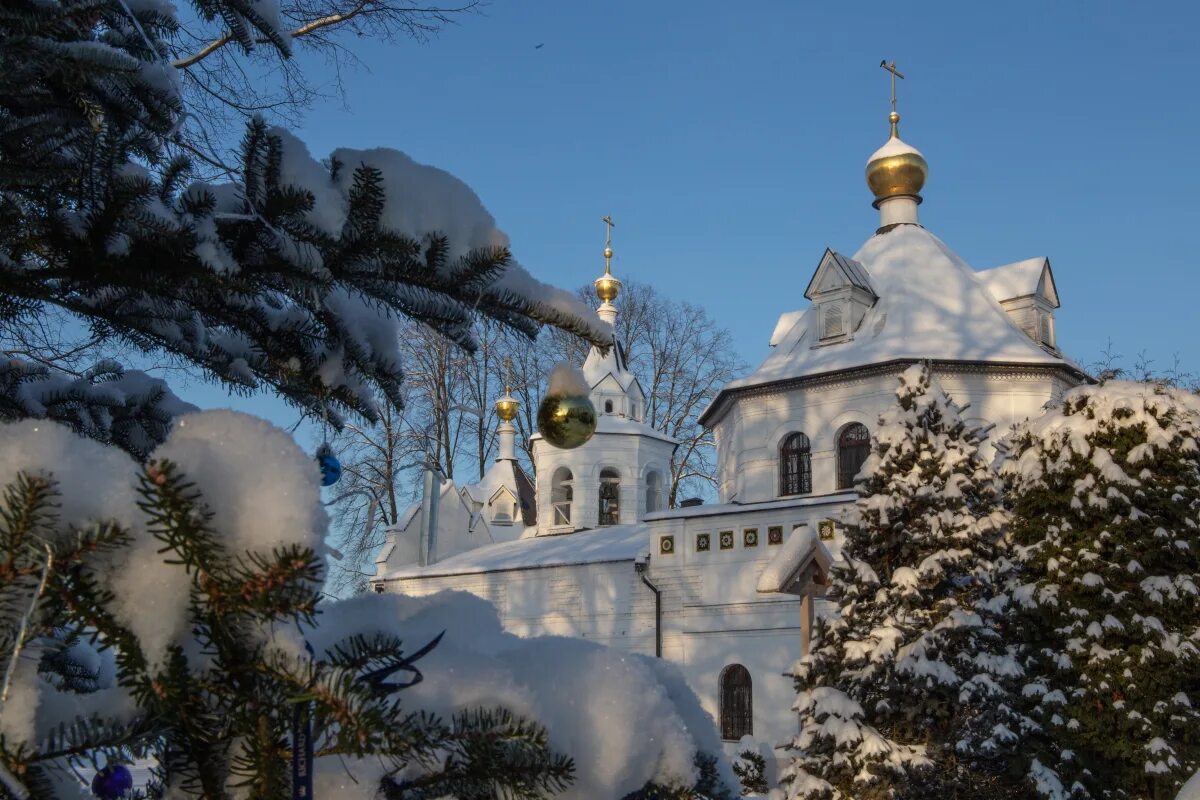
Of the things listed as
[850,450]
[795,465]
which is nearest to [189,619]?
[850,450]

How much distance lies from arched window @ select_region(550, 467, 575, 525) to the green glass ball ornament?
2587 cm

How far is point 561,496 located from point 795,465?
9.28 metres

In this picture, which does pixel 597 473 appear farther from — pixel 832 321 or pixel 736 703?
pixel 736 703

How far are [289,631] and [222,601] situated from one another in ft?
0.28

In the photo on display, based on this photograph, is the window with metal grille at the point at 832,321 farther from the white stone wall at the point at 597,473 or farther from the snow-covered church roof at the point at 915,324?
the white stone wall at the point at 597,473

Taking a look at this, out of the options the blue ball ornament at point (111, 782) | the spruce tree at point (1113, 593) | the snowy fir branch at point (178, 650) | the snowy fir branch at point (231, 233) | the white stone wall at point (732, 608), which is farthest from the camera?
the white stone wall at point (732, 608)

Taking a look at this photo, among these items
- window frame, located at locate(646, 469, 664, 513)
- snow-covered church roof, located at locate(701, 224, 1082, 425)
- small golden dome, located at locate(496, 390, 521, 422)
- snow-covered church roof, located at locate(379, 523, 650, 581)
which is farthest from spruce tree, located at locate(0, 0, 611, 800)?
small golden dome, located at locate(496, 390, 521, 422)

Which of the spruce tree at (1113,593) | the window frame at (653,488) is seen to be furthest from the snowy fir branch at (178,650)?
the window frame at (653,488)

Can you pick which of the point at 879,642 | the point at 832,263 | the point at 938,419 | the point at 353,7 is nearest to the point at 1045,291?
the point at 832,263

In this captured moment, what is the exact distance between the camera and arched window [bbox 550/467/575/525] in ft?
93.9

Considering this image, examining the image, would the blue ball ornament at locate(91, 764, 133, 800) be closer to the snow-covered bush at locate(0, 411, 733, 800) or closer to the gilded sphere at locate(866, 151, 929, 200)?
the snow-covered bush at locate(0, 411, 733, 800)

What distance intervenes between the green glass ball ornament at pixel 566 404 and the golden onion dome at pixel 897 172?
22744 millimetres

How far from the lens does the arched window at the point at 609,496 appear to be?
28359 millimetres

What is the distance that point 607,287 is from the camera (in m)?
32.0
